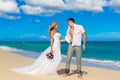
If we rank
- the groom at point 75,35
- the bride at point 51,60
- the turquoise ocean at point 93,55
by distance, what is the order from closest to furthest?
1. the groom at point 75,35
2. the bride at point 51,60
3. the turquoise ocean at point 93,55

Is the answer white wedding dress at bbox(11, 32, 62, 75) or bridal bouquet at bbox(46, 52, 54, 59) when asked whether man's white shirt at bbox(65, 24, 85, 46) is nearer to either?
white wedding dress at bbox(11, 32, 62, 75)

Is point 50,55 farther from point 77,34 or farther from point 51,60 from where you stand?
point 77,34

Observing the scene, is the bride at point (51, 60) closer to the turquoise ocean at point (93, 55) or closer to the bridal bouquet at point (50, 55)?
the bridal bouquet at point (50, 55)

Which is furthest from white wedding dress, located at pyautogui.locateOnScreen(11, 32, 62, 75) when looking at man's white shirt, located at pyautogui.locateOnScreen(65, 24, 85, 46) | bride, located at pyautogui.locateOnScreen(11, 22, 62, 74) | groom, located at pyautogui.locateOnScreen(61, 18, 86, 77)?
man's white shirt, located at pyautogui.locateOnScreen(65, 24, 85, 46)

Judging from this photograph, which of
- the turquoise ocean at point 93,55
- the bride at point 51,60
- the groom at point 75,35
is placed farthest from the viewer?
the turquoise ocean at point 93,55

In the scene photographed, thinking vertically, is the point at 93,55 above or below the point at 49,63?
below

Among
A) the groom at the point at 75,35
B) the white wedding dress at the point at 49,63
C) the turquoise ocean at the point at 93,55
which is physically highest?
the groom at the point at 75,35

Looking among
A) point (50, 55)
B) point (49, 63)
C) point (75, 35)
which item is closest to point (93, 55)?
point (49, 63)

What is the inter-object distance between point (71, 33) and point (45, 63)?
148 cm

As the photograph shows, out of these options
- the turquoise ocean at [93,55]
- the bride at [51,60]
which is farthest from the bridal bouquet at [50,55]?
the turquoise ocean at [93,55]

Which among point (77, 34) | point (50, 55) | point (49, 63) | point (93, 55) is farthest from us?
point (93, 55)

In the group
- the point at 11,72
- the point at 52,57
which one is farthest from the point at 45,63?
the point at 11,72

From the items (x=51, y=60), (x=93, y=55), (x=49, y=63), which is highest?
(x=51, y=60)

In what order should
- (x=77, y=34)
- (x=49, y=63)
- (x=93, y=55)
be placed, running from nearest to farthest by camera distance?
(x=77, y=34)
(x=49, y=63)
(x=93, y=55)
